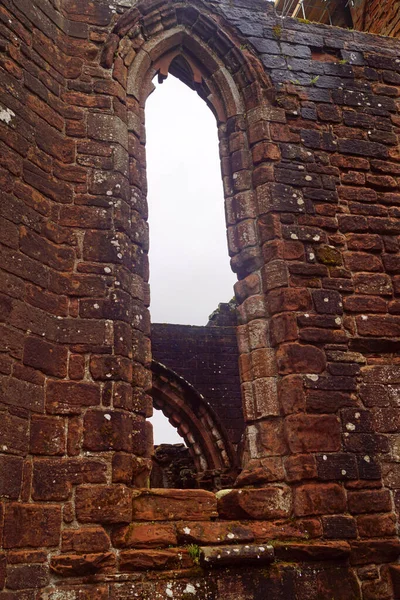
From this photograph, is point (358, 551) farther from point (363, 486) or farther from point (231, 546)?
point (231, 546)

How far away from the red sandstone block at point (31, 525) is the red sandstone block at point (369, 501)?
6.91 ft

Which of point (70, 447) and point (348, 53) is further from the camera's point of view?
point (348, 53)

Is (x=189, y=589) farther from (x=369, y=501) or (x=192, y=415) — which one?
(x=192, y=415)

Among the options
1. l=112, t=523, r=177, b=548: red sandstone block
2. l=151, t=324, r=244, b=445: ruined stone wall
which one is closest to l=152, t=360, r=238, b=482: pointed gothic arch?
l=151, t=324, r=244, b=445: ruined stone wall

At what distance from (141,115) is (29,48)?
114 centimetres

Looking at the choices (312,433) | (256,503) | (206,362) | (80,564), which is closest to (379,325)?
(312,433)

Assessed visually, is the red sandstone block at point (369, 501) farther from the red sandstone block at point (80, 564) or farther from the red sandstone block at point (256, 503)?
the red sandstone block at point (80, 564)

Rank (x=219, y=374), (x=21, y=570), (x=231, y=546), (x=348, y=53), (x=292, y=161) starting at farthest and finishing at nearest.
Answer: (x=219, y=374) < (x=348, y=53) < (x=292, y=161) < (x=231, y=546) < (x=21, y=570)

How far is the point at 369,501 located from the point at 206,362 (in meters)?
8.33

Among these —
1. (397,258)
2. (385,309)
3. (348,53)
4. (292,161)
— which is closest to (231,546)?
(385,309)

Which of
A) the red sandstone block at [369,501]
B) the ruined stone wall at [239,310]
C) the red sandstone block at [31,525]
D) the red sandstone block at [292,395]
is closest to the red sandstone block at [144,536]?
the ruined stone wall at [239,310]

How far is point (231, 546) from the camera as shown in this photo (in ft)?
13.3

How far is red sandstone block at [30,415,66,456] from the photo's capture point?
3992 mm

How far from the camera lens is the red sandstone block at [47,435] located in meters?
3.99
